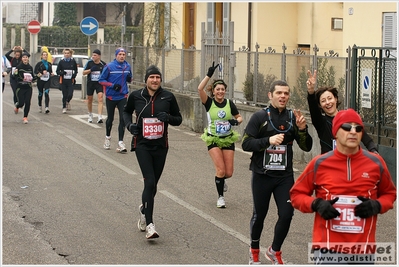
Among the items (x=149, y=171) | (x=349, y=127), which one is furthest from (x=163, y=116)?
(x=349, y=127)

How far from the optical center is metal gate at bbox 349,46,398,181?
12.9 m

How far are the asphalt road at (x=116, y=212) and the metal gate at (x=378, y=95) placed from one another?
1.69 metres

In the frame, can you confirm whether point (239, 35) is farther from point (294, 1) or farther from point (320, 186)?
point (320, 186)

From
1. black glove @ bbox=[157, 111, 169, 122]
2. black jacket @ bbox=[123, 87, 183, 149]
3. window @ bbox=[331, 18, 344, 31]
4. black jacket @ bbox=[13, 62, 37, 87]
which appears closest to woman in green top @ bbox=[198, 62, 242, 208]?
black jacket @ bbox=[123, 87, 183, 149]

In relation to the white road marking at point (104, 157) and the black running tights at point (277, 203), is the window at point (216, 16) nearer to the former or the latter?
the white road marking at point (104, 157)

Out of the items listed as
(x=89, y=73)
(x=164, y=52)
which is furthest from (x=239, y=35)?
(x=89, y=73)

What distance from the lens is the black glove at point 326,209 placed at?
552 cm

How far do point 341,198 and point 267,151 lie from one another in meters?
2.17

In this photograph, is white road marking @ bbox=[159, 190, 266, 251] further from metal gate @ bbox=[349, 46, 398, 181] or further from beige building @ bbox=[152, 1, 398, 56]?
beige building @ bbox=[152, 1, 398, 56]

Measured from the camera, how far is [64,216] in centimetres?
1002

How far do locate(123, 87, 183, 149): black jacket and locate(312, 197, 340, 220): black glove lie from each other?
3.95 metres

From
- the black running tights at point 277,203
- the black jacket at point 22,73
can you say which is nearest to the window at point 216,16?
the black jacket at point 22,73

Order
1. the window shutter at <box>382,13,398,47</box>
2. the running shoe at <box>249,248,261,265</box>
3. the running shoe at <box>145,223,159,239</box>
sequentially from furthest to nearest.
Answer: the window shutter at <box>382,13,398,47</box>, the running shoe at <box>145,223,159,239</box>, the running shoe at <box>249,248,261,265</box>

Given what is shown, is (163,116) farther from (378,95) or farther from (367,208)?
(378,95)
